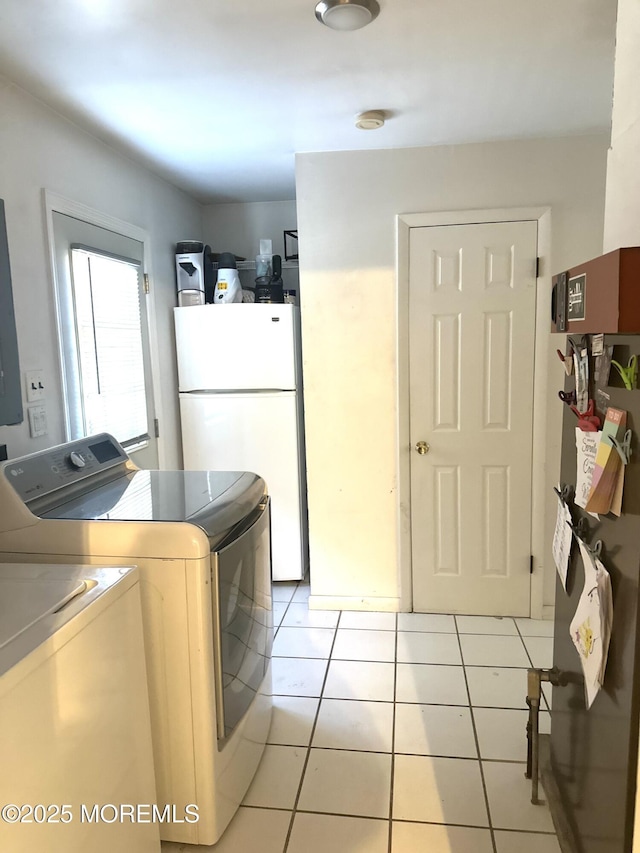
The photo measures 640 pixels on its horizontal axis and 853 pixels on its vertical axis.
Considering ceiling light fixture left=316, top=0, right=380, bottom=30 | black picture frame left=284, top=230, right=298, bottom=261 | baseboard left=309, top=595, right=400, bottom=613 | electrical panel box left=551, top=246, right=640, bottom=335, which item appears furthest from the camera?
black picture frame left=284, top=230, right=298, bottom=261

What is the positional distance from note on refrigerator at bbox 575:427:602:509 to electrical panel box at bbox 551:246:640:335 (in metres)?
0.24

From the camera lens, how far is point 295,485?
3369mm

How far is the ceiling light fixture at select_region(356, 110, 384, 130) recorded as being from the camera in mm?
2371

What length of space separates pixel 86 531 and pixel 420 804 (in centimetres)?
134

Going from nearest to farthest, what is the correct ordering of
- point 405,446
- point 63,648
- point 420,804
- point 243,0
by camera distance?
1. point 63,648
2. point 243,0
3. point 420,804
4. point 405,446

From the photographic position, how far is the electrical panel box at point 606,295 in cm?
102

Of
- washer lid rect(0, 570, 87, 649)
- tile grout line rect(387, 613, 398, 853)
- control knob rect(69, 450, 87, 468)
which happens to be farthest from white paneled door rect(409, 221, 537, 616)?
washer lid rect(0, 570, 87, 649)

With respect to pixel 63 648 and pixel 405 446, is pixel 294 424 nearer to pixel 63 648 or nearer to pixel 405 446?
pixel 405 446

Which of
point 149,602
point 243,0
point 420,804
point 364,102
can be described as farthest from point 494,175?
point 420,804

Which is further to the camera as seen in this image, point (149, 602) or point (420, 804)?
point (420, 804)

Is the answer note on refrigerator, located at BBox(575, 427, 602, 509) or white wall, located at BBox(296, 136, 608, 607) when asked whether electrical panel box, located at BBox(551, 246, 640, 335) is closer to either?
note on refrigerator, located at BBox(575, 427, 602, 509)

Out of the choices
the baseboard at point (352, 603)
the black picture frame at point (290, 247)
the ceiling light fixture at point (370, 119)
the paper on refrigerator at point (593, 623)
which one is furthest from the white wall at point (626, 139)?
the black picture frame at point (290, 247)

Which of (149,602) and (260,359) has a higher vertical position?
(260,359)

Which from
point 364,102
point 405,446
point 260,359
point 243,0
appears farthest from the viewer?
point 260,359
